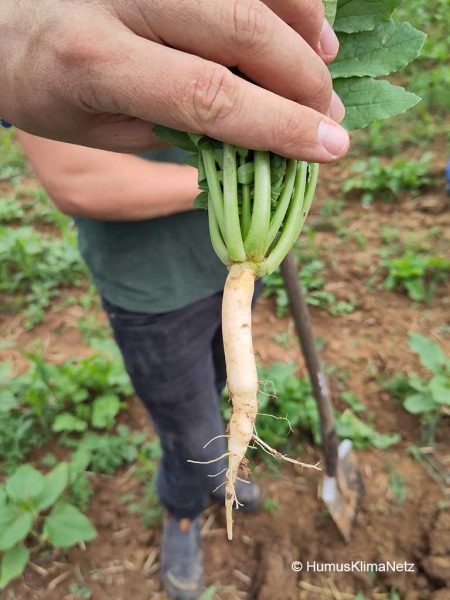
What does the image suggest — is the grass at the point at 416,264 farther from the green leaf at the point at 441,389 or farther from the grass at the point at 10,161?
the grass at the point at 10,161

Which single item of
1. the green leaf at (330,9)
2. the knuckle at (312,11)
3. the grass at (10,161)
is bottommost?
the grass at (10,161)

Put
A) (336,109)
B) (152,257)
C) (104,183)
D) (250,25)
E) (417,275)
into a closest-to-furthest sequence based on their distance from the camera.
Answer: (250,25), (336,109), (104,183), (152,257), (417,275)

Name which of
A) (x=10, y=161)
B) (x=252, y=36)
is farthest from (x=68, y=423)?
(x=10, y=161)

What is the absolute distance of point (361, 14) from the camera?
1058 millimetres

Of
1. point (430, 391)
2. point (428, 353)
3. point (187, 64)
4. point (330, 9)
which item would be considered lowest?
point (430, 391)

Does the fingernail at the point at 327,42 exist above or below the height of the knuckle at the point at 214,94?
above

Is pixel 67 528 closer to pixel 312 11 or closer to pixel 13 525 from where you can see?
pixel 13 525

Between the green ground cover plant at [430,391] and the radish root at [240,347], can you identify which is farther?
the green ground cover plant at [430,391]

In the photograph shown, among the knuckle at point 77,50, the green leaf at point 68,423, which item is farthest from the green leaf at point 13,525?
the knuckle at point 77,50

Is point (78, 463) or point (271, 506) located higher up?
point (78, 463)

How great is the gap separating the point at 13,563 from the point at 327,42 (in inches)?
89.5

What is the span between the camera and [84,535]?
209 cm

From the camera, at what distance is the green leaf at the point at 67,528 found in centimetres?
208

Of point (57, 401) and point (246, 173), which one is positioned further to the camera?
point (57, 401)
